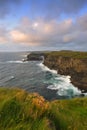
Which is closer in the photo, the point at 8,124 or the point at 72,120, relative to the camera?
the point at 8,124

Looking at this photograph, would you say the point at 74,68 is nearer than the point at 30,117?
No

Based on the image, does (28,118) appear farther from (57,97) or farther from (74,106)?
(57,97)

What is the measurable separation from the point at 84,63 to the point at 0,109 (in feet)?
257

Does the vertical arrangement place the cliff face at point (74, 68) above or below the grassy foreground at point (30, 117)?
below

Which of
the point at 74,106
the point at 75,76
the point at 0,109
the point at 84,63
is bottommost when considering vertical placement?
the point at 75,76

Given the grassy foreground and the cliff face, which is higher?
the grassy foreground

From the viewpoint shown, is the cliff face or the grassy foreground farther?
the cliff face

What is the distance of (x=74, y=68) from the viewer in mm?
90375

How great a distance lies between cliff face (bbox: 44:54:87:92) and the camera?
75.3 m

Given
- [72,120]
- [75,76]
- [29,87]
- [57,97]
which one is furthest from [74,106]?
[75,76]

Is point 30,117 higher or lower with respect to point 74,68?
higher

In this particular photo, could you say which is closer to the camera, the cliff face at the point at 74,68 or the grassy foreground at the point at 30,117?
the grassy foreground at the point at 30,117

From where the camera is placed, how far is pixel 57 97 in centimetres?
5644

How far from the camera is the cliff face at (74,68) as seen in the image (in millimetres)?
75312
